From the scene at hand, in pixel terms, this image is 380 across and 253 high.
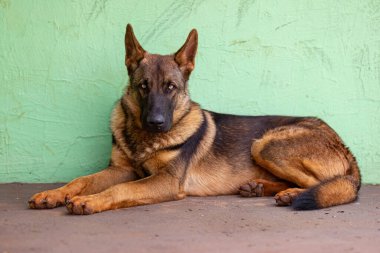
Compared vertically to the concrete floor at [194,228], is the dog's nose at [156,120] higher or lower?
higher

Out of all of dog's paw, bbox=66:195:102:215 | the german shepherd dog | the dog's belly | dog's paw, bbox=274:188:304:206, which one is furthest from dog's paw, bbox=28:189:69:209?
dog's paw, bbox=274:188:304:206

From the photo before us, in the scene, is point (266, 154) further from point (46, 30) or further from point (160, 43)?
point (46, 30)

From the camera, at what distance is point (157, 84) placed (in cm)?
476

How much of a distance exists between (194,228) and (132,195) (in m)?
0.81

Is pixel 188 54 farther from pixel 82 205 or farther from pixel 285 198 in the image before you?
pixel 82 205

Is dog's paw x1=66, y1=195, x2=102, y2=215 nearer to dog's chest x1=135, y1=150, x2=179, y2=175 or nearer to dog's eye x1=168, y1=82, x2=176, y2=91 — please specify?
dog's chest x1=135, y1=150, x2=179, y2=175

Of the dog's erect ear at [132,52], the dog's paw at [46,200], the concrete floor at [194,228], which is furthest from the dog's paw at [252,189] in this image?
the dog's paw at [46,200]

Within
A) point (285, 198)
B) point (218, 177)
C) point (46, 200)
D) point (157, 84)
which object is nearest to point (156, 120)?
point (157, 84)

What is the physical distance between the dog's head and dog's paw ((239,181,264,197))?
853mm

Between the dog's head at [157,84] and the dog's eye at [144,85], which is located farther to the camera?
the dog's eye at [144,85]

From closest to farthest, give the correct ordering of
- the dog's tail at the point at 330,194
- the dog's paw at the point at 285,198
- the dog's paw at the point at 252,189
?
the dog's tail at the point at 330,194 < the dog's paw at the point at 285,198 < the dog's paw at the point at 252,189

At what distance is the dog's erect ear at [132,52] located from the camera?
4898mm

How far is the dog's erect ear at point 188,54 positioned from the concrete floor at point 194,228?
120cm

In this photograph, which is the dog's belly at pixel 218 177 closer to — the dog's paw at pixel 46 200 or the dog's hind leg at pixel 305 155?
the dog's hind leg at pixel 305 155
